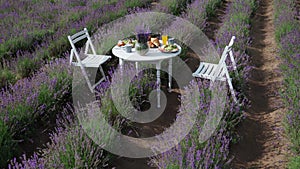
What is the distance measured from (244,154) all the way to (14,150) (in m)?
2.39

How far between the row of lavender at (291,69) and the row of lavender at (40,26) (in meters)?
Result: 3.51

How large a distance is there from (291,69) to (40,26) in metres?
4.87

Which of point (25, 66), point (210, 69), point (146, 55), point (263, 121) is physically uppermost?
point (146, 55)

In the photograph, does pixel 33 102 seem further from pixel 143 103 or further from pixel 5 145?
pixel 143 103

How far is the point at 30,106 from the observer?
3.52 metres

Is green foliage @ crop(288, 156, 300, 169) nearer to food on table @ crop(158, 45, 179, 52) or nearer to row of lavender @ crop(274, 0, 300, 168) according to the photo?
row of lavender @ crop(274, 0, 300, 168)

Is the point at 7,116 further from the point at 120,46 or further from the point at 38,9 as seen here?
the point at 38,9

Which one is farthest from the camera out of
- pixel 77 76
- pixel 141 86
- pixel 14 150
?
pixel 77 76

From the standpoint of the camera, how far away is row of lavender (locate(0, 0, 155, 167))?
3.15 m

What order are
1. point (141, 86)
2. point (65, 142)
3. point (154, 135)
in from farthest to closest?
1. point (141, 86)
2. point (154, 135)
3. point (65, 142)

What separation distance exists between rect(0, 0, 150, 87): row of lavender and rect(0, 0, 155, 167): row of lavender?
696 mm

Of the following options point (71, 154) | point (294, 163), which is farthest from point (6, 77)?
point (294, 163)

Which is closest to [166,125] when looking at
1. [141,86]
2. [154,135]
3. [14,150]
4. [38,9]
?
[154,135]

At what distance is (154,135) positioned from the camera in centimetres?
378
